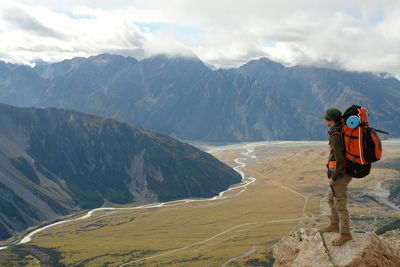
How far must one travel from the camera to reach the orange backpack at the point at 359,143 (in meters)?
19.9

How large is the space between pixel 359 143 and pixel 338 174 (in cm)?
229

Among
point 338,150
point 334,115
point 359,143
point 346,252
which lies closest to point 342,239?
point 346,252

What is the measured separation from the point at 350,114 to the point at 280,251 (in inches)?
417

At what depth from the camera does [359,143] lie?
20078 mm

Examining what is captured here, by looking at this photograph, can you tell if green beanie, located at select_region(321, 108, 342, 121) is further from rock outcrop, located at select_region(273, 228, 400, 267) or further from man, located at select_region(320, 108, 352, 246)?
rock outcrop, located at select_region(273, 228, 400, 267)

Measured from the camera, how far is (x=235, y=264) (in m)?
136

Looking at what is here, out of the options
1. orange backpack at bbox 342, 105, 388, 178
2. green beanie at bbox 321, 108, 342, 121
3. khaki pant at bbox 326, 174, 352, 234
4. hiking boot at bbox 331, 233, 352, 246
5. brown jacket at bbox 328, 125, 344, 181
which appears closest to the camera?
orange backpack at bbox 342, 105, 388, 178

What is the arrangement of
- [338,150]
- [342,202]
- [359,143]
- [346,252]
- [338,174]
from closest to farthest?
1. [359,143]
2. [338,150]
3. [338,174]
4. [346,252]
5. [342,202]

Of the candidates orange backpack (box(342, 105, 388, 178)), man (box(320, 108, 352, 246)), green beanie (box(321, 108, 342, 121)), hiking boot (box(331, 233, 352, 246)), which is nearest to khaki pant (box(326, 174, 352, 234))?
man (box(320, 108, 352, 246))

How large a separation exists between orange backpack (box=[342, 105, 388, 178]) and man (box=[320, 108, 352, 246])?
0.39 m

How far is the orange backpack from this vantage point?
65.4 ft

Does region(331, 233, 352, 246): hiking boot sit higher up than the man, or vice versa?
the man

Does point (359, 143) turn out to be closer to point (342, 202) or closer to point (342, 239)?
point (342, 202)

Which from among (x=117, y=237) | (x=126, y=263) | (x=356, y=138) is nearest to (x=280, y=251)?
(x=356, y=138)
